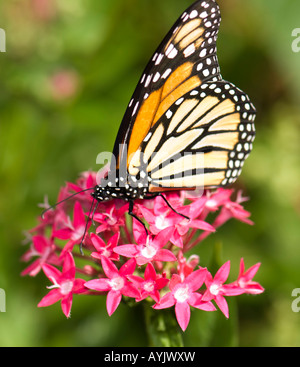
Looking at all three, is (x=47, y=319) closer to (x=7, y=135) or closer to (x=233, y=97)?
(x=7, y=135)

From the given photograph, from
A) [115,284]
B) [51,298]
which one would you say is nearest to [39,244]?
[51,298]

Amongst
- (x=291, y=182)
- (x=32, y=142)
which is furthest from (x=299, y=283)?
(x=32, y=142)

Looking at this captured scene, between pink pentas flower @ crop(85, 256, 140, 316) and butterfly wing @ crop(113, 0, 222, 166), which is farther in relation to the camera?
butterfly wing @ crop(113, 0, 222, 166)

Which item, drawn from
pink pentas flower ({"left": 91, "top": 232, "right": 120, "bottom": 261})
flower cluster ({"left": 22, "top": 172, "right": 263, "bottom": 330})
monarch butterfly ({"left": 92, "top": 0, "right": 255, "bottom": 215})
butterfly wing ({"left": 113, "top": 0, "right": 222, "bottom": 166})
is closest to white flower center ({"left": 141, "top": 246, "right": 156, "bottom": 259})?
flower cluster ({"left": 22, "top": 172, "right": 263, "bottom": 330})

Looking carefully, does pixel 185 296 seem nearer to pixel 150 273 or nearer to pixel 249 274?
pixel 150 273

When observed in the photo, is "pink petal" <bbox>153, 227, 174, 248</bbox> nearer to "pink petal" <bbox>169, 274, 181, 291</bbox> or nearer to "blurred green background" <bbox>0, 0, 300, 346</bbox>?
"pink petal" <bbox>169, 274, 181, 291</bbox>
